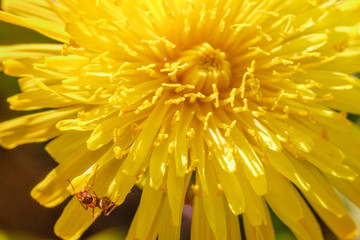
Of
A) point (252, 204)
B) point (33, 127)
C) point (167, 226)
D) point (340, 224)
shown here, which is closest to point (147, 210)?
point (167, 226)

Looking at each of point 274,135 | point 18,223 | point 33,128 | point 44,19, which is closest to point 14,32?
point 44,19

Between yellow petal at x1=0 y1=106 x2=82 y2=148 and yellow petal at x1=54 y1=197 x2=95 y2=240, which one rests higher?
yellow petal at x1=0 y1=106 x2=82 y2=148

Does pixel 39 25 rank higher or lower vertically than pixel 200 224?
higher

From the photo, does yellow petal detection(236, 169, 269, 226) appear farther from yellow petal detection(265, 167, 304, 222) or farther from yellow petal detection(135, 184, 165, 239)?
yellow petal detection(135, 184, 165, 239)

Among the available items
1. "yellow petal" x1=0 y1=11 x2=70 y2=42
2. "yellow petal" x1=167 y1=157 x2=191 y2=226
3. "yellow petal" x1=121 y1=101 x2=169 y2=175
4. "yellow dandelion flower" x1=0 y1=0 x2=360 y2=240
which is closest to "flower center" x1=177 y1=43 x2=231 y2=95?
"yellow dandelion flower" x1=0 y1=0 x2=360 y2=240

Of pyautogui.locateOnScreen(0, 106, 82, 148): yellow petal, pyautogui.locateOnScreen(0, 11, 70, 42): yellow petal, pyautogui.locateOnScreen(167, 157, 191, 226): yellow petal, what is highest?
pyautogui.locateOnScreen(0, 11, 70, 42): yellow petal

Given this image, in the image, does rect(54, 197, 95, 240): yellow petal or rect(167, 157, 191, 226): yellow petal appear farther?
rect(54, 197, 95, 240): yellow petal

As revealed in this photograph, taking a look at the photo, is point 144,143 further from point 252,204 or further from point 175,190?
point 252,204

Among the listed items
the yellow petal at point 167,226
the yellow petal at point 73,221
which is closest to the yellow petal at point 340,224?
the yellow petal at point 167,226
